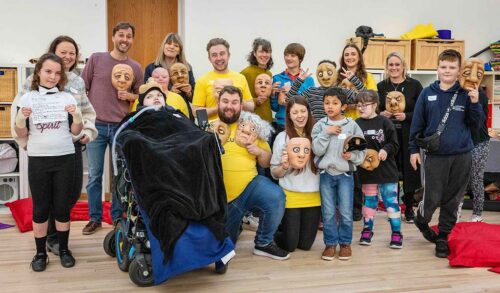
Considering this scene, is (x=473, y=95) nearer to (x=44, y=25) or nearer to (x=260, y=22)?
(x=260, y=22)

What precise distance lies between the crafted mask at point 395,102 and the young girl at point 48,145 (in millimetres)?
2323

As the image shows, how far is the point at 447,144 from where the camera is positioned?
3355 mm

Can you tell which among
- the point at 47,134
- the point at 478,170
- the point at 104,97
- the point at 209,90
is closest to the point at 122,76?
the point at 104,97

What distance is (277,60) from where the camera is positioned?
595cm

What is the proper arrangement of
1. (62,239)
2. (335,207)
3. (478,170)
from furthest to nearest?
(478,170), (335,207), (62,239)

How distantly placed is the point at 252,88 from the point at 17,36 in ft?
8.80

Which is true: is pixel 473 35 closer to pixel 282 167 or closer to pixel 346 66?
pixel 346 66

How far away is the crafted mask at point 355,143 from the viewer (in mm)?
3312

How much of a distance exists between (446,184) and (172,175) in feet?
5.89

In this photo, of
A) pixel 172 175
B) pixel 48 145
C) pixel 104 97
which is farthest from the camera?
pixel 104 97

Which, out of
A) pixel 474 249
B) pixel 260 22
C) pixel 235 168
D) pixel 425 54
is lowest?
pixel 474 249

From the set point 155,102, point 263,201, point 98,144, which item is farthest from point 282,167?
point 98,144

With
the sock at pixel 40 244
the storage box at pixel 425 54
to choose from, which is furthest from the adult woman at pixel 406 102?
the sock at pixel 40 244

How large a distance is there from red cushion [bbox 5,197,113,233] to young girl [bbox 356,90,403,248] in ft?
6.66
